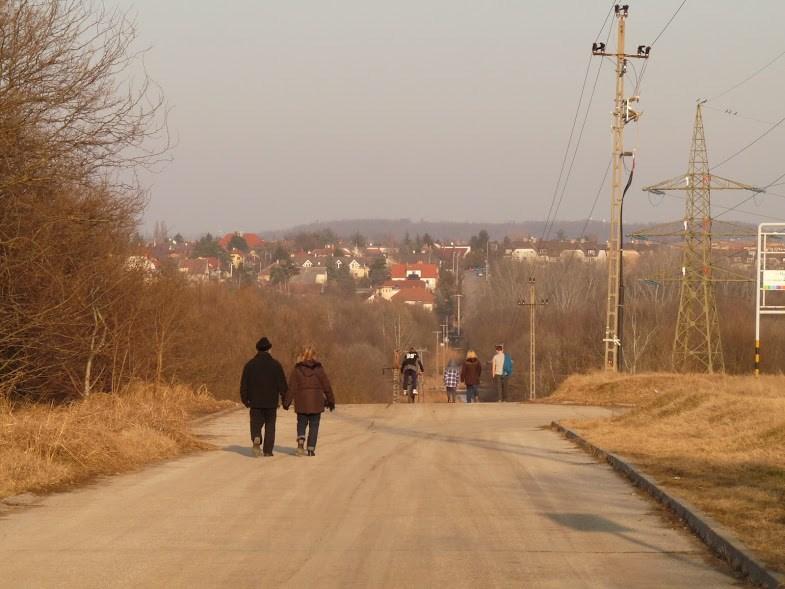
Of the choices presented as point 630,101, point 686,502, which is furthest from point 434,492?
point 630,101

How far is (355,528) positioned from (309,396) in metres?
6.36

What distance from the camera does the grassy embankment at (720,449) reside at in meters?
9.93

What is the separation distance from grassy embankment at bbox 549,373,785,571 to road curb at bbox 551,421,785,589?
12cm

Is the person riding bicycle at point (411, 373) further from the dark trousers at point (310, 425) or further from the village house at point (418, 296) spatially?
the village house at point (418, 296)

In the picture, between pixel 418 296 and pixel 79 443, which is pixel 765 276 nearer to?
pixel 79 443

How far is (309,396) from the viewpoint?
648 inches

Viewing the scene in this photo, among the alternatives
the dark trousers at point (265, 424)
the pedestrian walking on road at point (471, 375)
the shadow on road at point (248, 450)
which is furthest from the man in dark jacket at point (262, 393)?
the pedestrian walking on road at point (471, 375)

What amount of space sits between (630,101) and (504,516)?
2984cm

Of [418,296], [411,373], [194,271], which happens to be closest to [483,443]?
[411,373]

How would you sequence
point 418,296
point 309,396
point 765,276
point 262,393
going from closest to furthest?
point 262,393 → point 309,396 → point 765,276 → point 418,296

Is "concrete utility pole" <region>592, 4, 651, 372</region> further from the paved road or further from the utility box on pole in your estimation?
the paved road

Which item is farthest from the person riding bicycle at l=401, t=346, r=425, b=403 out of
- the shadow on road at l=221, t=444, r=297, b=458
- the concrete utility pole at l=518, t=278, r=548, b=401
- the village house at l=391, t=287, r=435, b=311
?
the village house at l=391, t=287, r=435, b=311

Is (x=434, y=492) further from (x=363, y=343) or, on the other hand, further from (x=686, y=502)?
(x=363, y=343)

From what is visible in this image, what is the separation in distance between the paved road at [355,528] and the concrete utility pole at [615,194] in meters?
21.0
